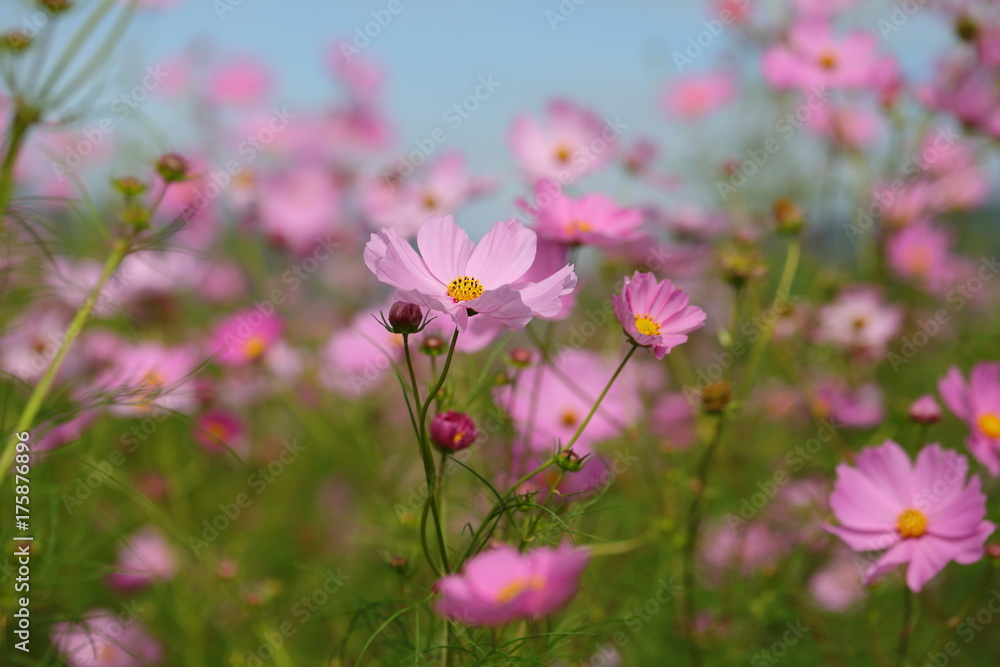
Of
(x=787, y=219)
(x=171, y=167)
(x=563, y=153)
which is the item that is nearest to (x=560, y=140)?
(x=563, y=153)

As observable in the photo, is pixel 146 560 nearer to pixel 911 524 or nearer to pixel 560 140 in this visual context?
pixel 560 140

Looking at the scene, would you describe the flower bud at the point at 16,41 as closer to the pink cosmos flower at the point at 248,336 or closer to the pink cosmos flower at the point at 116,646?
the pink cosmos flower at the point at 248,336

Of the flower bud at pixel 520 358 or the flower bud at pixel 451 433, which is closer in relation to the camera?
the flower bud at pixel 451 433

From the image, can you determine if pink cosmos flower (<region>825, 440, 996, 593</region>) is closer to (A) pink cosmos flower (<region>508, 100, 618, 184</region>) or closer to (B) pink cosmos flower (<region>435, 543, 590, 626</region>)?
(B) pink cosmos flower (<region>435, 543, 590, 626</region>)

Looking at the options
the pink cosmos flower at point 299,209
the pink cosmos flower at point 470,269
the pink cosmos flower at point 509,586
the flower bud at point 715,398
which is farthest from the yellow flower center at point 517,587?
the pink cosmos flower at point 299,209

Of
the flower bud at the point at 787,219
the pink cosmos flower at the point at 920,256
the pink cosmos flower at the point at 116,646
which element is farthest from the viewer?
the pink cosmos flower at the point at 920,256

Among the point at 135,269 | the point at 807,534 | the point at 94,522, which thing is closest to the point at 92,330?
the point at 135,269

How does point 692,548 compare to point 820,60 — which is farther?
point 820,60
